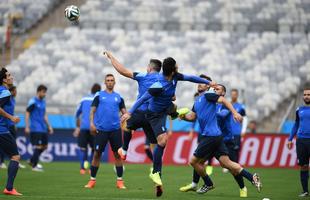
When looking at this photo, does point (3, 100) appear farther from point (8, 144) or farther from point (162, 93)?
point (162, 93)

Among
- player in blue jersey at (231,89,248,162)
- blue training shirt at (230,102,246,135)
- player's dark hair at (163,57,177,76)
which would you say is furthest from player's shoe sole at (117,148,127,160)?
blue training shirt at (230,102,246,135)

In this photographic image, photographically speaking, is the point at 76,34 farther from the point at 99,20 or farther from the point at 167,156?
the point at 167,156

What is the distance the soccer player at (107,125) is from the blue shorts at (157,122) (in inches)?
86.2

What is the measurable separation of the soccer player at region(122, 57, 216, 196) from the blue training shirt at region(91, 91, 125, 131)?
92.1 inches

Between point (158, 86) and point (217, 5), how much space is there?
23538 millimetres

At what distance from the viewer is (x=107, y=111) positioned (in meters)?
18.1

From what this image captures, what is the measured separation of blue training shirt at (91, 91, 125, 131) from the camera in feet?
58.7

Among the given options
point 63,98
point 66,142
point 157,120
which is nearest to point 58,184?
point 157,120

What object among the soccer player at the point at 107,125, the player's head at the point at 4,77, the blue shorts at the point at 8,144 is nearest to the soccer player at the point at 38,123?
the soccer player at the point at 107,125

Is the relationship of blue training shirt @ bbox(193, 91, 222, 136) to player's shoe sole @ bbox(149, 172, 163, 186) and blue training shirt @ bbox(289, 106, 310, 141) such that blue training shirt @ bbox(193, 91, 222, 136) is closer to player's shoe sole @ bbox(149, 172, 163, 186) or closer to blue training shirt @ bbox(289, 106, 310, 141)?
player's shoe sole @ bbox(149, 172, 163, 186)

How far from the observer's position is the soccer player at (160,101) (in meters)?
14.9

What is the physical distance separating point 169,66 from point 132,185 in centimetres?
450

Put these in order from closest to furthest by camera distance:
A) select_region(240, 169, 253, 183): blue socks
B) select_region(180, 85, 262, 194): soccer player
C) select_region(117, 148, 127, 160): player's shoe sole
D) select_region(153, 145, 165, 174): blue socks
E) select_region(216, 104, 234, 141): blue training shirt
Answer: select_region(153, 145, 165, 174): blue socks
select_region(240, 169, 253, 183): blue socks
select_region(180, 85, 262, 194): soccer player
select_region(117, 148, 127, 160): player's shoe sole
select_region(216, 104, 234, 141): blue training shirt

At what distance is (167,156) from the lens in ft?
94.5
